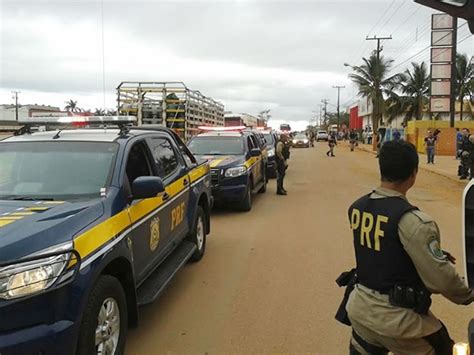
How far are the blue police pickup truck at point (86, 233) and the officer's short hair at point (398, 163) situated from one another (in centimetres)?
188

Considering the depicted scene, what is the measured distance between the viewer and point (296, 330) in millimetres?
4488

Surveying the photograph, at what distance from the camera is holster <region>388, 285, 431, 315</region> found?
95.5 inches

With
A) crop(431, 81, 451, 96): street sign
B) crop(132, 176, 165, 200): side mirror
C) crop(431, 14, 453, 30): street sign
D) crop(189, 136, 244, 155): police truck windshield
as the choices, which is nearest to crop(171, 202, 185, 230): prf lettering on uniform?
crop(132, 176, 165, 200): side mirror

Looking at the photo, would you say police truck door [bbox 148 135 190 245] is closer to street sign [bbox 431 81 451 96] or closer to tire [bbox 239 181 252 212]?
tire [bbox 239 181 252 212]

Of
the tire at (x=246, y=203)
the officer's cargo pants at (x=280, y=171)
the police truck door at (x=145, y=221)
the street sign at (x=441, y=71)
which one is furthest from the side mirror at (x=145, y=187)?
the street sign at (x=441, y=71)

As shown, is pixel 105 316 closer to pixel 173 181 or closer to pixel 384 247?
pixel 384 247

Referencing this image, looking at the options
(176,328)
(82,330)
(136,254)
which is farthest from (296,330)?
(82,330)

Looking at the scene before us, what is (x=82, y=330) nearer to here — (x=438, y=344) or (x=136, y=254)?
(x=136, y=254)

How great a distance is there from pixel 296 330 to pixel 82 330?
2.06 meters

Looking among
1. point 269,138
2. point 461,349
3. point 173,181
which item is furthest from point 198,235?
point 269,138

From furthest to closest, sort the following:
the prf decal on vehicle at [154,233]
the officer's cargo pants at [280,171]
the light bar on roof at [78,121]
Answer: the officer's cargo pants at [280,171] → the light bar on roof at [78,121] → the prf decal on vehicle at [154,233]

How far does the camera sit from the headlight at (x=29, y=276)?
2.79m

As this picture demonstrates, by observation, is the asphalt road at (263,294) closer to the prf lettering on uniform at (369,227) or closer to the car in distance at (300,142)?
the prf lettering on uniform at (369,227)

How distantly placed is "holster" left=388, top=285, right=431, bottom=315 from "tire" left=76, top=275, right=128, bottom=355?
5.97ft
